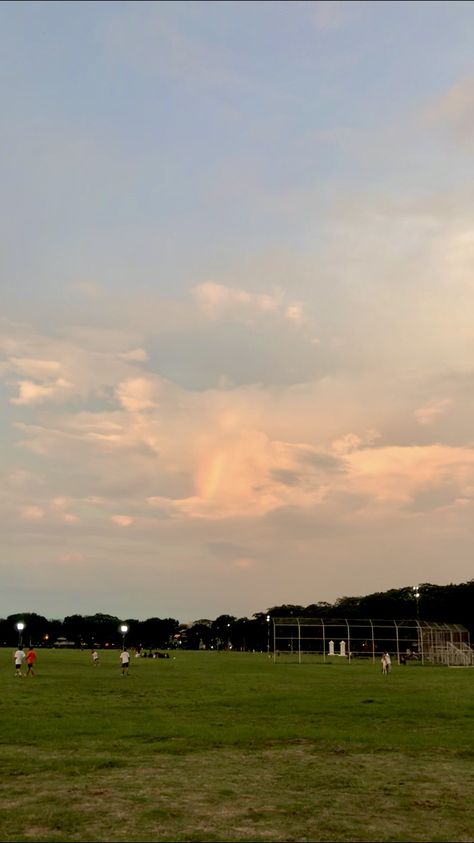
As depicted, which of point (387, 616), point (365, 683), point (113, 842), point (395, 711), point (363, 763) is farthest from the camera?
point (387, 616)

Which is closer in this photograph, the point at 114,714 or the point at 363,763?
the point at 363,763

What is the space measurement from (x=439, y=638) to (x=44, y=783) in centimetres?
8312

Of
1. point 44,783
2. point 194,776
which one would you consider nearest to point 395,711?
point 194,776

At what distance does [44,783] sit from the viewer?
15930 millimetres

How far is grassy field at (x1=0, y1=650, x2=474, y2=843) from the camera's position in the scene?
12727mm

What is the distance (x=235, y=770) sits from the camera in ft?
57.7

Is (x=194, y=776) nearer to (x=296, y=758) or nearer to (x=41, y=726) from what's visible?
(x=296, y=758)

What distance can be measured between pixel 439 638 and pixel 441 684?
149 ft

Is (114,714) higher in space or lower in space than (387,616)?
lower

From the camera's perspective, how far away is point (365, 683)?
1907 inches

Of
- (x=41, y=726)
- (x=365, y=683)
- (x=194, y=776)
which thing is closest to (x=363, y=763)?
(x=194, y=776)

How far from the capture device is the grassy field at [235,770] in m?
12.7

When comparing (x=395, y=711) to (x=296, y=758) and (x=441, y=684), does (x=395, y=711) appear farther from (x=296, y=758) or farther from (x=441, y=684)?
(x=441, y=684)

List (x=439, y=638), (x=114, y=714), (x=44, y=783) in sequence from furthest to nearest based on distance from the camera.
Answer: (x=439, y=638) → (x=114, y=714) → (x=44, y=783)
